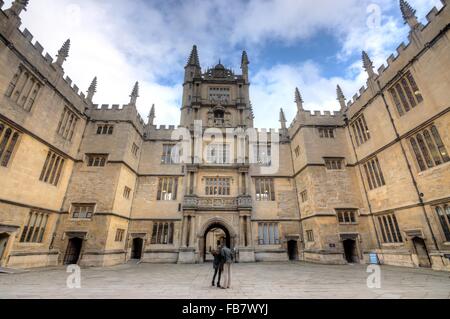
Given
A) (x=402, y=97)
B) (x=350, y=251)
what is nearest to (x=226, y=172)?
(x=350, y=251)

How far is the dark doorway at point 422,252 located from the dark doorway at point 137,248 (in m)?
22.3

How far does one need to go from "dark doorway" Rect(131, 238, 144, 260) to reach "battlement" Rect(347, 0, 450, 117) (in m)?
25.0

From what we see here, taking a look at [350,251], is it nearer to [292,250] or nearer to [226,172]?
[292,250]

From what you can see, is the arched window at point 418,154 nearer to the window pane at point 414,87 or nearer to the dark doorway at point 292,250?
the window pane at point 414,87

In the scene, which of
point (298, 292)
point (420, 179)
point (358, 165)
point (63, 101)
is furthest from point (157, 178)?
point (420, 179)

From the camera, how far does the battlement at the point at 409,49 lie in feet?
41.5

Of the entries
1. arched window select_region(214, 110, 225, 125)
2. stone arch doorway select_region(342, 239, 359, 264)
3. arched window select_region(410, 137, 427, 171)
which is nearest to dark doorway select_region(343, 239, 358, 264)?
stone arch doorway select_region(342, 239, 359, 264)

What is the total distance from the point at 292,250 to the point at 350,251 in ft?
17.3

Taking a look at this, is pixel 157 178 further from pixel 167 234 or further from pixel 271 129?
pixel 271 129

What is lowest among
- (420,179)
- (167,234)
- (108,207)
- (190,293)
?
(190,293)

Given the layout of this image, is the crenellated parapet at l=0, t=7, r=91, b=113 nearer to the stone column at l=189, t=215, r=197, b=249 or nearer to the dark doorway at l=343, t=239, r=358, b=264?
the stone column at l=189, t=215, r=197, b=249

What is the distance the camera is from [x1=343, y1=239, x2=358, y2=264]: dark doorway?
58.2 feet

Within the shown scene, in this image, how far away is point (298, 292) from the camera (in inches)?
278

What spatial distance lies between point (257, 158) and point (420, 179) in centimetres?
1379
